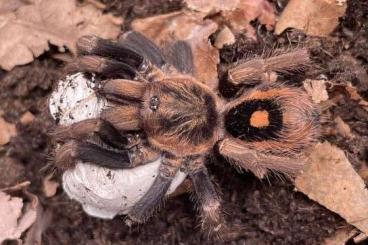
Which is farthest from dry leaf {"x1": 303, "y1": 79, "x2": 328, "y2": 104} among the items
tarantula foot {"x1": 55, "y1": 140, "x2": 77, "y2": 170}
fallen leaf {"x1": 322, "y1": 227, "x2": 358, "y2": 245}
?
tarantula foot {"x1": 55, "y1": 140, "x2": 77, "y2": 170}

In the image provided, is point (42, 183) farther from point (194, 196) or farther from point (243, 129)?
point (243, 129)

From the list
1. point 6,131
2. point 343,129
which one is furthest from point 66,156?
point 343,129

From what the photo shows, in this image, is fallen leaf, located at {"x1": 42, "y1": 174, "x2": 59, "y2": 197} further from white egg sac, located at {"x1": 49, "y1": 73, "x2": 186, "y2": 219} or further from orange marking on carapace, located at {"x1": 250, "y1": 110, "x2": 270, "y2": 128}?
orange marking on carapace, located at {"x1": 250, "y1": 110, "x2": 270, "y2": 128}

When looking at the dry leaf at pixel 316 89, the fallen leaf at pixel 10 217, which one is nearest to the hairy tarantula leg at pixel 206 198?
the dry leaf at pixel 316 89

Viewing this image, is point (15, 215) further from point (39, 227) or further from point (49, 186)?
point (49, 186)

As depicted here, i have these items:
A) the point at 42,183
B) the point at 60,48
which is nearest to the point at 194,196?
the point at 42,183

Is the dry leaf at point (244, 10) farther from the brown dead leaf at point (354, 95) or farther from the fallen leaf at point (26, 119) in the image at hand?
the fallen leaf at point (26, 119)
